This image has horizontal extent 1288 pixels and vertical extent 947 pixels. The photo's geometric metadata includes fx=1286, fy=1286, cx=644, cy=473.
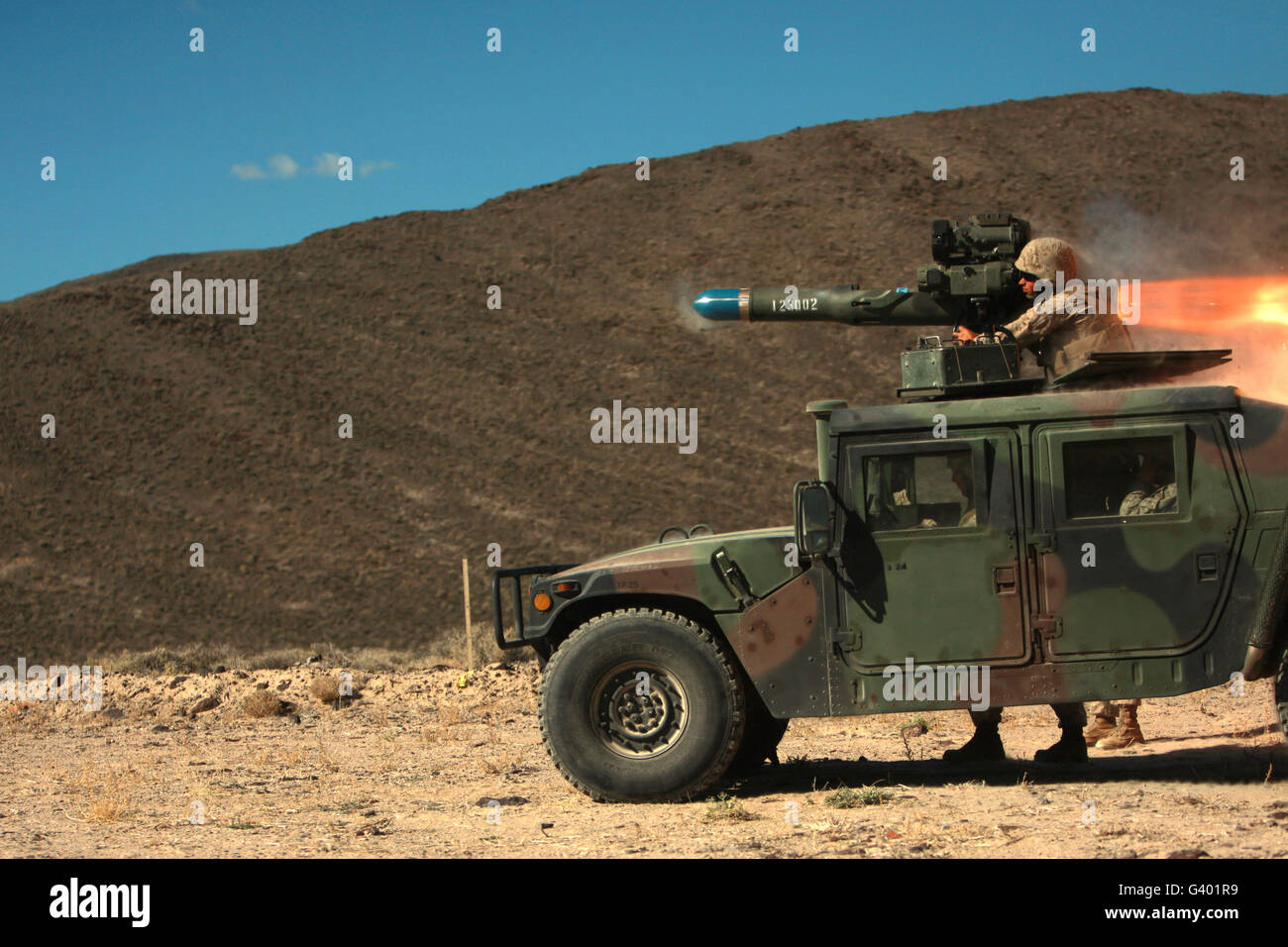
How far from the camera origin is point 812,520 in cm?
732

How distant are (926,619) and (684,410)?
41.5m

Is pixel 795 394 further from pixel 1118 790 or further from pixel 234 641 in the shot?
pixel 1118 790

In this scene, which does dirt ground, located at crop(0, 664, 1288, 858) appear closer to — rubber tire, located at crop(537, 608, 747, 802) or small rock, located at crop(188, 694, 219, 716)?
rubber tire, located at crop(537, 608, 747, 802)

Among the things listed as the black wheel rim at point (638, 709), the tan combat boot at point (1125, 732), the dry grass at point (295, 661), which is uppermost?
the black wheel rim at point (638, 709)

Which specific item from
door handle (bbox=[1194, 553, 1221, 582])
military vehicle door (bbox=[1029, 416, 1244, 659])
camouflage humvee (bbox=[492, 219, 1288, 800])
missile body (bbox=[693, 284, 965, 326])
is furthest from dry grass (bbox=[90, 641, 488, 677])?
door handle (bbox=[1194, 553, 1221, 582])

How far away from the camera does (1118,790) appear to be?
7488 mm

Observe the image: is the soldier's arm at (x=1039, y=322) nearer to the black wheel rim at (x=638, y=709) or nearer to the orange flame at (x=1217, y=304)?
the orange flame at (x=1217, y=304)

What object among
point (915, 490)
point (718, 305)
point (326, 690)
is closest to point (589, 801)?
point (915, 490)

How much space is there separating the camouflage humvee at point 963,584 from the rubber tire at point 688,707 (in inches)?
0.5

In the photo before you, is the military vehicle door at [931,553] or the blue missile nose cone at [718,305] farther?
the blue missile nose cone at [718,305]

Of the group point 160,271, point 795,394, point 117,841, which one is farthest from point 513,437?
point 117,841

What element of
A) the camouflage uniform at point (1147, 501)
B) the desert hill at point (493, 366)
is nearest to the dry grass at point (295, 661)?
the camouflage uniform at point (1147, 501)

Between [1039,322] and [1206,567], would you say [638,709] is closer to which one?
[1206,567]

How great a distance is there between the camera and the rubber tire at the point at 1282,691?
7031 mm
